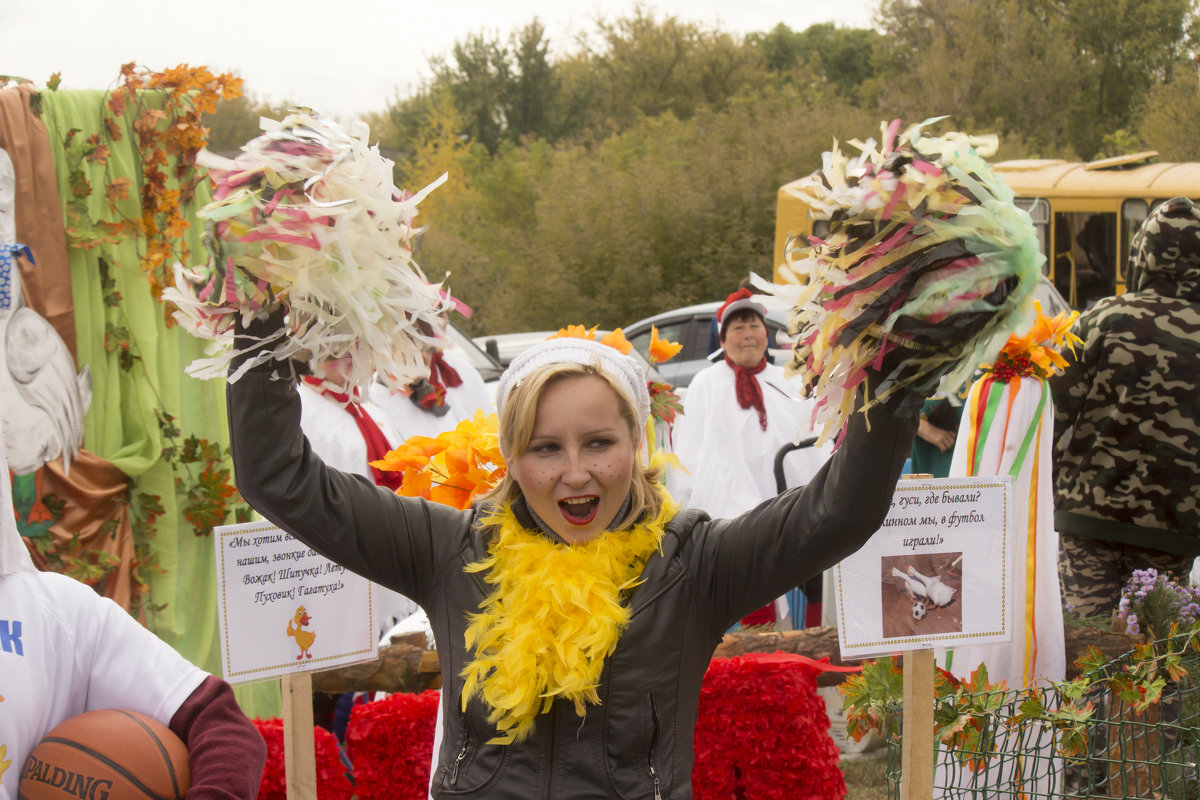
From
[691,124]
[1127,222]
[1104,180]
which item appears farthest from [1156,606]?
[691,124]

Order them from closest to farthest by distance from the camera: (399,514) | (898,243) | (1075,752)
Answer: (898,243), (399,514), (1075,752)

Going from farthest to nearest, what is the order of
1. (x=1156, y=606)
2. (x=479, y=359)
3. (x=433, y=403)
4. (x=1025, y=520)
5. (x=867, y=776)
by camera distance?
(x=479, y=359) → (x=433, y=403) → (x=867, y=776) → (x=1025, y=520) → (x=1156, y=606)

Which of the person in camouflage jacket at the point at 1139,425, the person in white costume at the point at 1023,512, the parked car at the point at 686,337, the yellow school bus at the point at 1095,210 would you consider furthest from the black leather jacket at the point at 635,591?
the yellow school bus at the point at 1095,210

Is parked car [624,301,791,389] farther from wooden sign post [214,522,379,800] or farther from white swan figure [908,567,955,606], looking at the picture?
wooden sign post [214,522,379,800]

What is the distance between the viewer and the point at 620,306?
20375 mm

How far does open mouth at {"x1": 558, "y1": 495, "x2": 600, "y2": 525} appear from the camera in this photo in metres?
2.01

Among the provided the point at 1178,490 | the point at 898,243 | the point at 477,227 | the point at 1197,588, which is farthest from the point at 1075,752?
the point at 477,227

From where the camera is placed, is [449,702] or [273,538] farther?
[273,538]

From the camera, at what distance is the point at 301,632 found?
2764mm

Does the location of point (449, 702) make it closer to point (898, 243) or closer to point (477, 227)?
point (898, 243)

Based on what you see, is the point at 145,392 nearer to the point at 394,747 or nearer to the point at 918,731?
the point at 394,747

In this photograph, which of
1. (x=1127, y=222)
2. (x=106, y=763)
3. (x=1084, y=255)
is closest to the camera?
(x=106, y=763)

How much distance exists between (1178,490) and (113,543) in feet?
13.7

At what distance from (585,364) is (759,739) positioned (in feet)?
4.95
